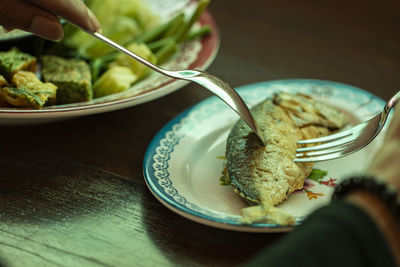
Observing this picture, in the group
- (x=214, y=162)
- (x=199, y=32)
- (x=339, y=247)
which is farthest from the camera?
(x=199, y=32)

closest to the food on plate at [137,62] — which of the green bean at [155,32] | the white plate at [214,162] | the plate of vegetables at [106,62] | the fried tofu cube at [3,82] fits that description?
the plate of vegetables at [106,62]

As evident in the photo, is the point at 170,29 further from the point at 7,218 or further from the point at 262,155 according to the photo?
the point at 7,218

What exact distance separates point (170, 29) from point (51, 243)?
3.05ft

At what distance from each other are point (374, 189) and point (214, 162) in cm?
53

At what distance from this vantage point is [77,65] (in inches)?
49.8

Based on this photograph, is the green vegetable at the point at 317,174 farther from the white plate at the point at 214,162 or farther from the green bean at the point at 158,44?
the green bean at the point at 158,44

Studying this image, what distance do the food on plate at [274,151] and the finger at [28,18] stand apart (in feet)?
1.48

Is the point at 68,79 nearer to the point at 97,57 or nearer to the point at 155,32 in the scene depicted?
the point at 97,57

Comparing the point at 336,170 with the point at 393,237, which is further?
the point at 336,170

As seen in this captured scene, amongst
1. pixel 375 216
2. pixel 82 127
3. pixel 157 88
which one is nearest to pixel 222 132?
pixel 157 88

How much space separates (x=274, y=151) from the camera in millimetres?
972

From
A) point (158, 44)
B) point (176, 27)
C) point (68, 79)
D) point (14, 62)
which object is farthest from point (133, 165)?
point (176, 27)

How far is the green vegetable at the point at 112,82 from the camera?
4.07 feet

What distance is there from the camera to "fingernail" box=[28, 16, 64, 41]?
92 centimetres
